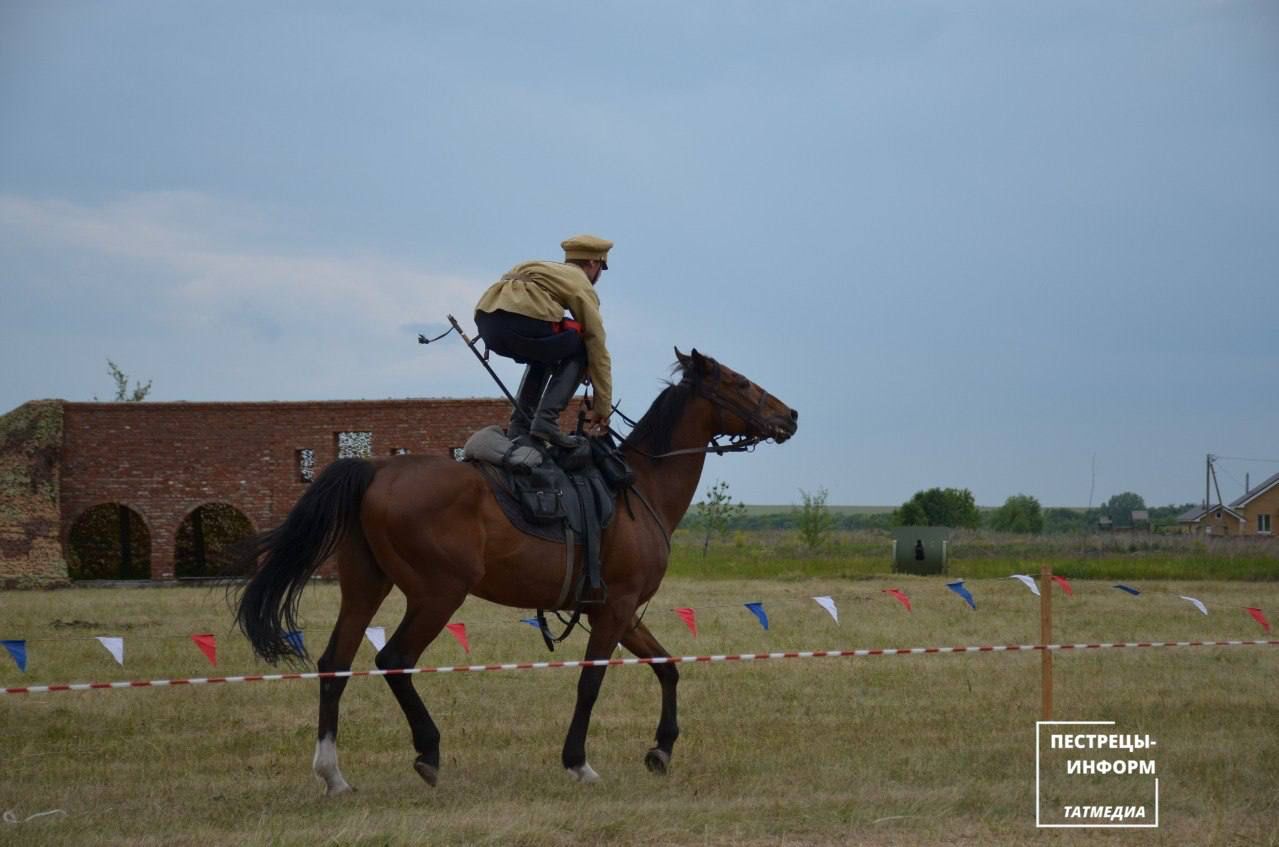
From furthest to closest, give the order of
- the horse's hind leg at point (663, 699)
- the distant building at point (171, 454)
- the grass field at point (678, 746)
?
the distant building at point (171, 454) < the horse's hind leg at point (663, 699) < the grass field at point (678, 746)

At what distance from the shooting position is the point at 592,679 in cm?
744

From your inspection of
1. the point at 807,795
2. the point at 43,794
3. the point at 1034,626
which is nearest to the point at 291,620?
the point at 43,794

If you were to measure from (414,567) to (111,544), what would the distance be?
29722 millimetres

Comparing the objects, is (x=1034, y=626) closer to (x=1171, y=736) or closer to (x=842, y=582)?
(x=1171, y=736)

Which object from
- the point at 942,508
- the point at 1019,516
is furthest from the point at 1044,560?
the point at 1019,516

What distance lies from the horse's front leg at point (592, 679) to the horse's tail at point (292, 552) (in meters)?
1.45

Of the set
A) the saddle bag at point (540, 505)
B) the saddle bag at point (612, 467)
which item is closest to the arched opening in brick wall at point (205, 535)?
the saddle bag at point (612, 467)

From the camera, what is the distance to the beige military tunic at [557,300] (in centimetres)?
744

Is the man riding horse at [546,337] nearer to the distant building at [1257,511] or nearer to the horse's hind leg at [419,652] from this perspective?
the horse's hind leg at [419,652]

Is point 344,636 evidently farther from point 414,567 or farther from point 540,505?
point 540,505

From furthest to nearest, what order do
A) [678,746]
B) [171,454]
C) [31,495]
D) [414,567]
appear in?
[171,454] < [31,495] < [678,746] < [414,567]

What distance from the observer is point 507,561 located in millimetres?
7320

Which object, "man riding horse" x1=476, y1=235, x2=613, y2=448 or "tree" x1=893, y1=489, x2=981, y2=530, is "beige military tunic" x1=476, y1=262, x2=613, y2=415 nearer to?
"man riding horse" x1=476, y1=235, x2=613, y2=448

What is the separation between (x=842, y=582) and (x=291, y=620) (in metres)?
20.9
